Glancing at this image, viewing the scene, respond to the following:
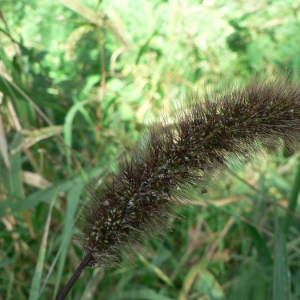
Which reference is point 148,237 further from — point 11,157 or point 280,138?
point 11,157

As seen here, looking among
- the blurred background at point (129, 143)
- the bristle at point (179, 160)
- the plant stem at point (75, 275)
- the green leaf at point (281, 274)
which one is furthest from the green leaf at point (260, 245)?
the plant stem at point (75, 275)

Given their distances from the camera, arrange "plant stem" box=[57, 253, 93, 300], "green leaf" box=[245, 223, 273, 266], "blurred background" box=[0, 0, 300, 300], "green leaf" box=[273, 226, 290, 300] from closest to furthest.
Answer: "plant stem" box=[57, 253, 93, 300]
"green leaf" box=[273, 226, 290, 300]
"green leaf" box=[245, 223, 273, 266]
"blurred background" box=[0, 0, 300, 300]

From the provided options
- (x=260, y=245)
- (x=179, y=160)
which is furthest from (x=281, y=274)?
(x=179, y=160)

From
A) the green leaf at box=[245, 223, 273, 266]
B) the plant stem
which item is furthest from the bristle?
the green leaf at box=[245, 223, 273, 266]

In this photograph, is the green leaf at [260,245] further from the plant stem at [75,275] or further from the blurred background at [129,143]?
the plant stem at [75,275]

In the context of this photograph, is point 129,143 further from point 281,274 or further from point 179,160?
point 281,274

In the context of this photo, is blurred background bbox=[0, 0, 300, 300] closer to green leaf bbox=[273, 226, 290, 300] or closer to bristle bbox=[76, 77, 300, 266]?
green leaf bbox=[273, 226, 290, 300]
